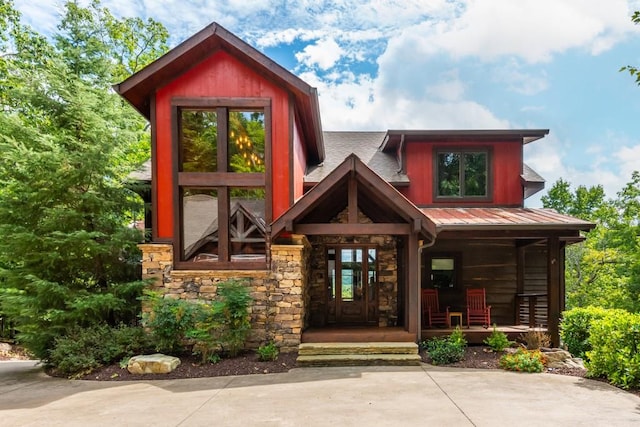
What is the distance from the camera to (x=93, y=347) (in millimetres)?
7004

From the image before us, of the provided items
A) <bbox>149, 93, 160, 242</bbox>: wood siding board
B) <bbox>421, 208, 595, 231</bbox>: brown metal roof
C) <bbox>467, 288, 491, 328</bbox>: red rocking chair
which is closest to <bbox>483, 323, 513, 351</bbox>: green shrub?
<bbox>467, 288, 491, 328</bbox>: red rocking chair

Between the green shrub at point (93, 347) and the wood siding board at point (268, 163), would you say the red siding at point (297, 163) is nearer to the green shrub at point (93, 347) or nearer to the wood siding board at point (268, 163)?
the wood siding board at point (268, 163)

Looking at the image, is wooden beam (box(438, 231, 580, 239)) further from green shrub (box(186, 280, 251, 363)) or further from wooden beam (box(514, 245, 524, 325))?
green shrub (box(186, 280, 251, 363))

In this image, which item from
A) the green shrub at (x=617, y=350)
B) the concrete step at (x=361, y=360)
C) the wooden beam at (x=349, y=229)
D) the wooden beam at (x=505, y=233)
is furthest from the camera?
the wooden beam at (x=505, y=233)

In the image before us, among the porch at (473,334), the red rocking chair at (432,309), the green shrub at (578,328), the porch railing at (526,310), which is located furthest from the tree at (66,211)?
the porch railing at (526,310)

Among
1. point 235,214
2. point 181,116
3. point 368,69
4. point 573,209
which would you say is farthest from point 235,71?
point 573,209

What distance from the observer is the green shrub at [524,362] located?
641cm

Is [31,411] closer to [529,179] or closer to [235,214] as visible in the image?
[235,214]

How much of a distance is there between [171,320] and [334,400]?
3.75 metres

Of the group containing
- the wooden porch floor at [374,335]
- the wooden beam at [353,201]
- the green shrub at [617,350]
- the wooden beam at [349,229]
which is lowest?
the wooden porch floor at [374,335]

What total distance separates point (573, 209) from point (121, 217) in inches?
1271

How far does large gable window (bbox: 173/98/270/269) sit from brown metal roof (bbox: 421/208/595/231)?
4.04 metres

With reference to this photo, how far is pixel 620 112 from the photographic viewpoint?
86.2 feet

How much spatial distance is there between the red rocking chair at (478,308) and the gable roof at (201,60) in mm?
6321
